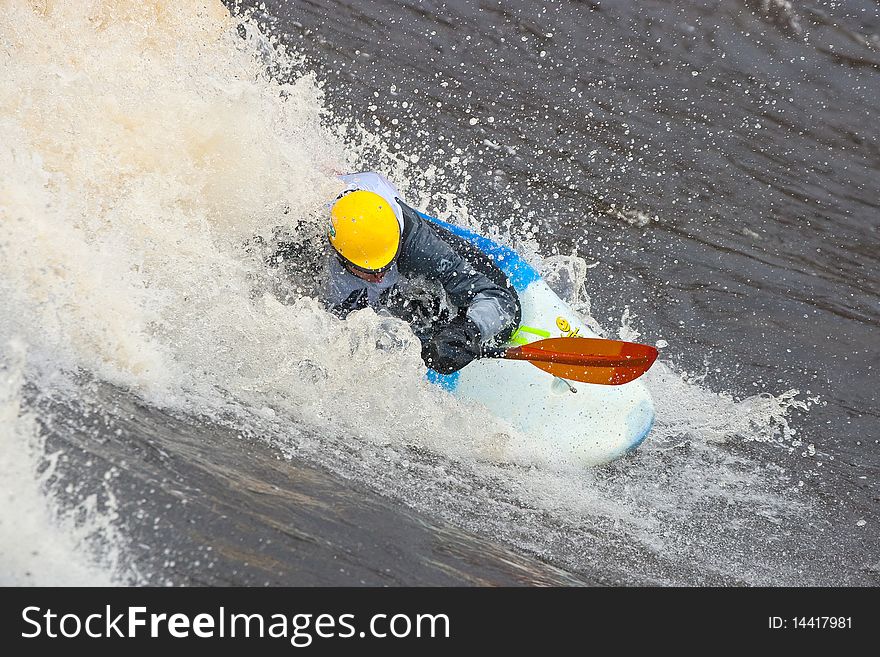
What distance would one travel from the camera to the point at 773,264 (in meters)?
5.74

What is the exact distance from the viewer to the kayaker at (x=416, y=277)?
365 centimetres

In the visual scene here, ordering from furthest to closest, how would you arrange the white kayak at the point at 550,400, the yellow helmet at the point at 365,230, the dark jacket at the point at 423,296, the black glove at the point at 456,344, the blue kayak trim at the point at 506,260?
the blue kayak trim at the point at 506,260
the white kayak at the point at 550,400
the dark jacket at the point at 423,296
the black glove at the point at 456,344
the yellow helmet at the point at 365,230

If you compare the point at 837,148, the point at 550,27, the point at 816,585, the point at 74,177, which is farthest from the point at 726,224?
the point at 74,177

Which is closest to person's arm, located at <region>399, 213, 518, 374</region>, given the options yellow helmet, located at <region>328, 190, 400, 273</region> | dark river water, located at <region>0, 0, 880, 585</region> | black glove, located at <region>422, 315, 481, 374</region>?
black glove, located at <region>422, 315, 481, 374</region>

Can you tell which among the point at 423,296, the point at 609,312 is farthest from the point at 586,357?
the point at 609,312

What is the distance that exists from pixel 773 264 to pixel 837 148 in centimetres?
113

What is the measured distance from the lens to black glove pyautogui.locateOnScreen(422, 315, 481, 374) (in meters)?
3.71

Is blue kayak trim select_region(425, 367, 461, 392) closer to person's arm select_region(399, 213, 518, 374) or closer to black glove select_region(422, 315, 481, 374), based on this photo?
person's arm select_region(399, 213, 518, 374)

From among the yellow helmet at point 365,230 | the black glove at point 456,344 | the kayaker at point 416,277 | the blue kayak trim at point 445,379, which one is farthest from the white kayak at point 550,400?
the yellow helmet at point 365,230

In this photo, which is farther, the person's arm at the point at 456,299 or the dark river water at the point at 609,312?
the person's arm at the point at 456,299

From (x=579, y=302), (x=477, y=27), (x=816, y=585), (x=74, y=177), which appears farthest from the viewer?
(x=477, y=27)

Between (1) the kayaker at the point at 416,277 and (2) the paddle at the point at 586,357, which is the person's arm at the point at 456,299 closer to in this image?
(1) the kayaker at the point at 416,277

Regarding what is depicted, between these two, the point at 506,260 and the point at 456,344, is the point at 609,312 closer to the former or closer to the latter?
the point at 506,260

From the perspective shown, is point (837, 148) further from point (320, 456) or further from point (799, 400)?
point (320, 456)
